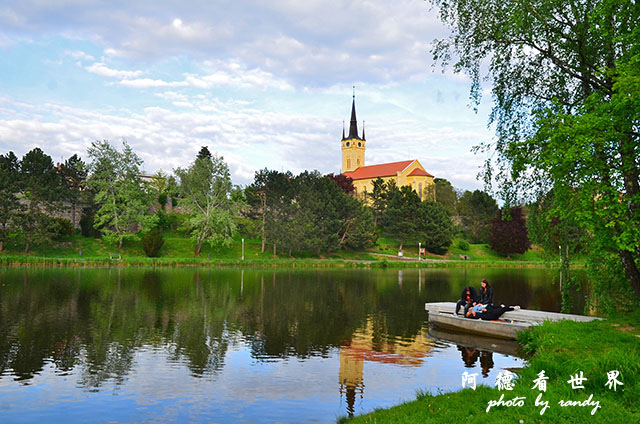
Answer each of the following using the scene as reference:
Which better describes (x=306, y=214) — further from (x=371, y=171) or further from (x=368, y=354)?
(x=371, y=171)

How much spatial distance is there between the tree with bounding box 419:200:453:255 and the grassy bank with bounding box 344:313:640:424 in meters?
71.1

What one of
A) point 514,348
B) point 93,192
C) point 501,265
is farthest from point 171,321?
point 501,265

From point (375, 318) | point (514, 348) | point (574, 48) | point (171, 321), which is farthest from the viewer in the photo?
point (375, 318)

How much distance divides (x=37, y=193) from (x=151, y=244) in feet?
49.0

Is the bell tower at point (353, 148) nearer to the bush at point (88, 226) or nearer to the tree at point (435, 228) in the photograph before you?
the tree at point (435, 228)

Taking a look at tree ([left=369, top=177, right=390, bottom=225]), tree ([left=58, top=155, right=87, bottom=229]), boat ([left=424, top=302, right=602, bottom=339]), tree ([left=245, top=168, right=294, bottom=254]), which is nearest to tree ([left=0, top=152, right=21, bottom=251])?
tree ([left=58, top=155, right=87, bottom=229])

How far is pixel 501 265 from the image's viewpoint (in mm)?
76500

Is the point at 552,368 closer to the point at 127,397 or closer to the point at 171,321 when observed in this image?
the point at 127,397

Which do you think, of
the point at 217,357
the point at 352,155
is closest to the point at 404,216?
the point at 217,357

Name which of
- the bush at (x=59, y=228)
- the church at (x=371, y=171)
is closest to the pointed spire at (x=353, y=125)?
the church at (x=371, y=171)

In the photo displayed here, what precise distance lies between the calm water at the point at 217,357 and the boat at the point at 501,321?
824 millimetres

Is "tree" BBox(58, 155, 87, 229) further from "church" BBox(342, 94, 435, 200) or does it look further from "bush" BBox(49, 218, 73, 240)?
"church" BBox(342, 94, 435, 200)

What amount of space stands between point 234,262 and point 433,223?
38287 mm

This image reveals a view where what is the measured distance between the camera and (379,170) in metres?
145
